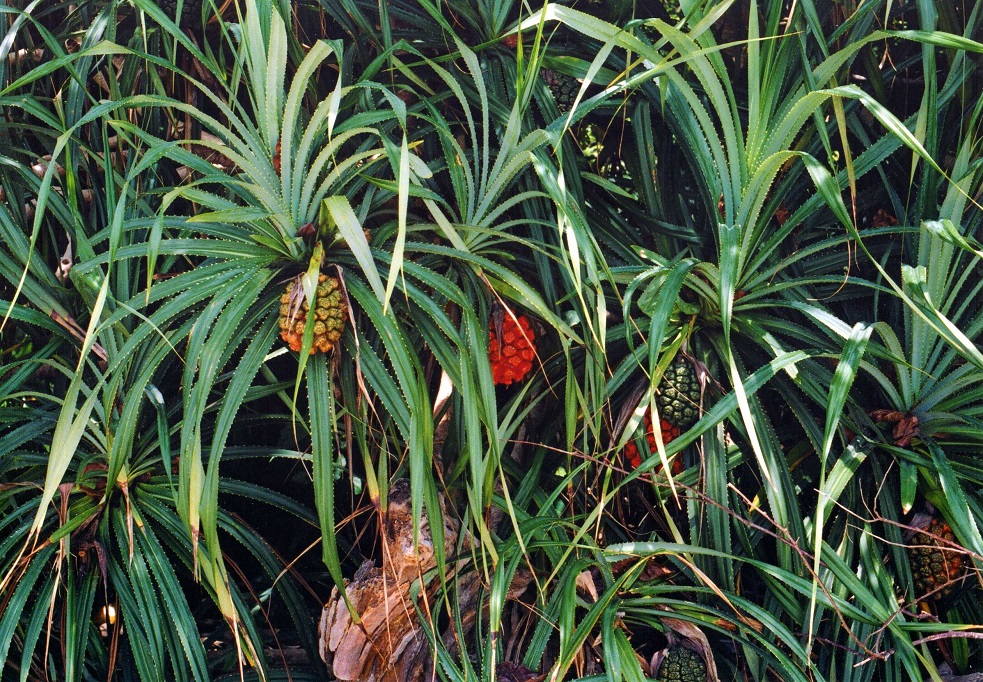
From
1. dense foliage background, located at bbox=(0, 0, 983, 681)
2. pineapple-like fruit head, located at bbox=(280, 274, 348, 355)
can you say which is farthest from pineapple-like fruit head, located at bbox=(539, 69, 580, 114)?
pineapple-like fruit head, located at bbox=(280, 274, 348, 355)

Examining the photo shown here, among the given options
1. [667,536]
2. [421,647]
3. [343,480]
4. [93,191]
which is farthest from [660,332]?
[93,191]

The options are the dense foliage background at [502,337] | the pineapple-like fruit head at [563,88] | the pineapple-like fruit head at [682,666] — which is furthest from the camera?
the pineapple-like fruit head at [563,88]

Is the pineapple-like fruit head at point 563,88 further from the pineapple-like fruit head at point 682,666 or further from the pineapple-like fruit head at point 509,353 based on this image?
the pineapple-like fruit head at point 682,666

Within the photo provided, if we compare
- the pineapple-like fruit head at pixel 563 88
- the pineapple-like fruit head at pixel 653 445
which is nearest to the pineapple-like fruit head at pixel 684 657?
the pineapple-like fruit head at pixel 653 445

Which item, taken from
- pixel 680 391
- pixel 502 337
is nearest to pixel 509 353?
pixel 502 337

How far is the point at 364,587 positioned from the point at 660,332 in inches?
20.2

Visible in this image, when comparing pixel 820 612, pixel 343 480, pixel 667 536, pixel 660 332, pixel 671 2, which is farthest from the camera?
pixel 671 2

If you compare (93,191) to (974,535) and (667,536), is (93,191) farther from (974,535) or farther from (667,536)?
(974,535)

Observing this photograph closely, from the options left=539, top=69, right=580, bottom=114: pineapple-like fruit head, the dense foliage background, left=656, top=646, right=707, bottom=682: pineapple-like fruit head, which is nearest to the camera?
the dense foliage background

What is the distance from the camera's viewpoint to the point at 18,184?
47.1 inches

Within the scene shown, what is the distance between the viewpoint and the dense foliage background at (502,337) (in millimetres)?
947

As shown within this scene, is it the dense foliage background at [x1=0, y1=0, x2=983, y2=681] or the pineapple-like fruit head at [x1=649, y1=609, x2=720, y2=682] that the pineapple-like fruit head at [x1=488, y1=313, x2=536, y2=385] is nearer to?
the dense foliage background at [x1=0, y1=0, x2=983, y2=681]

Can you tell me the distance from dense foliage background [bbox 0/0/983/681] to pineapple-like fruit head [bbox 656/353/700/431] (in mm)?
19

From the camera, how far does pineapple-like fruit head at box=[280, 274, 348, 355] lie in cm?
97
